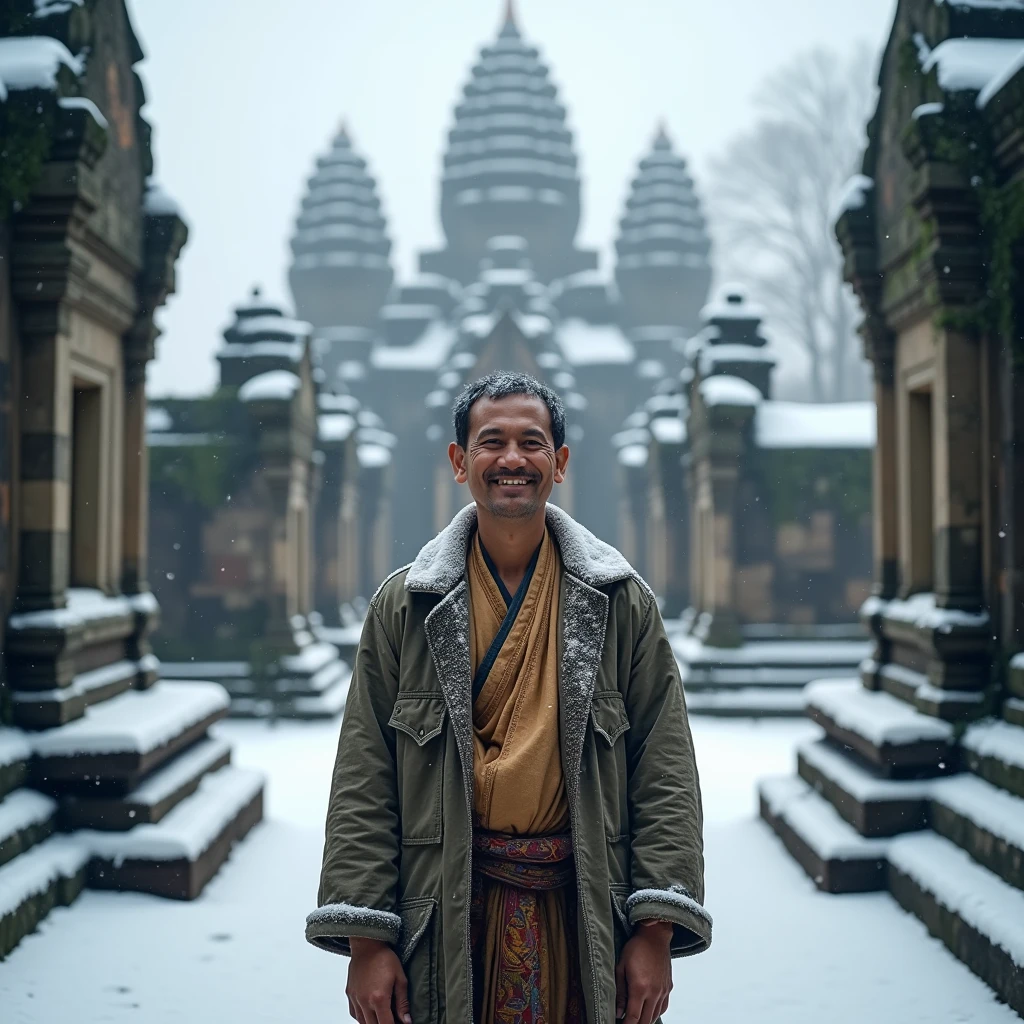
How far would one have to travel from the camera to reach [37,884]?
13.9 feet

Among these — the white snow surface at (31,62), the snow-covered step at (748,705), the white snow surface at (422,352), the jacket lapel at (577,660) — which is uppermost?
the white snow surface at (422,352)

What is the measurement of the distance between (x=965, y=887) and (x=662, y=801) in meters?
2.42

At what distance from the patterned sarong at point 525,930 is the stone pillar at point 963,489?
3.57 m

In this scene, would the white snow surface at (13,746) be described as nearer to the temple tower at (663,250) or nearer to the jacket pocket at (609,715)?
the jacket pocket at (609,715)

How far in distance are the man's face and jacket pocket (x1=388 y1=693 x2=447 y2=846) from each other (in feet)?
1.38

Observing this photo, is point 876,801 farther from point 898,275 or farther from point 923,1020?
point 898,275

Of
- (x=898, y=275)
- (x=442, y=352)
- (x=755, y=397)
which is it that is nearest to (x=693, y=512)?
(x=755, y=397)

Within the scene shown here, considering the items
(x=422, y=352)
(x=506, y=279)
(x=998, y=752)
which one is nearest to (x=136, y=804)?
(x=998, y=752)

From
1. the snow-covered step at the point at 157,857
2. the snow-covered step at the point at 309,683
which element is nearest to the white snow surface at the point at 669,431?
A: the snow-covered step at the point at 309,683

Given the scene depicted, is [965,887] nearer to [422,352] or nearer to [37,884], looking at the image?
[37,884]

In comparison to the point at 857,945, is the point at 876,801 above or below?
above

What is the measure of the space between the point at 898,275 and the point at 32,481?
4638 millimetres

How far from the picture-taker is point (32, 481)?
5.04 meters

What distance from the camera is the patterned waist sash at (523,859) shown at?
212cm
